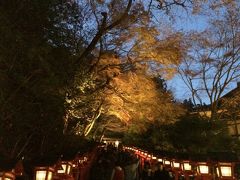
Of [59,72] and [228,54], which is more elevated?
[228,54]

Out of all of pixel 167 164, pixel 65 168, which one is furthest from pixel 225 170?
pixel 167 164

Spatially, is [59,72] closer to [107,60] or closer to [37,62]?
[37,62]

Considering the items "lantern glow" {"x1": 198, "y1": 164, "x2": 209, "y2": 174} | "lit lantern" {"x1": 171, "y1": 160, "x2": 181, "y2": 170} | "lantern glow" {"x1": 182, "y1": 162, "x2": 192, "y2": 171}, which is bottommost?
"lantern glow" {"x1": 198, "y1": 164, "x2": 209, "y2": 174}

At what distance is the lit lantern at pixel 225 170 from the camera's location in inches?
401

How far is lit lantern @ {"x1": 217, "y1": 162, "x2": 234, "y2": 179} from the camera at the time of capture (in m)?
10.2

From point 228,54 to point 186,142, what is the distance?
617 centimetres

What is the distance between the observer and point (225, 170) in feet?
33.8

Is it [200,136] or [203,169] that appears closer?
[203,169]

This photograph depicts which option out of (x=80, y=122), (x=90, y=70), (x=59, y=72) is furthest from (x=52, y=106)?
(x=80, y=122)

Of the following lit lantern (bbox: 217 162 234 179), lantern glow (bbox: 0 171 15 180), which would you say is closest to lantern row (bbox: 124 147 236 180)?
lit lantern (bbox: 217 162 234 179)

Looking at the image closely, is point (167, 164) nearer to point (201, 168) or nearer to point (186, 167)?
point (186, 167)

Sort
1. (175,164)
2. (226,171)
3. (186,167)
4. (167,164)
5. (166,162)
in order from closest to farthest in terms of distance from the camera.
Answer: (226,171), (186,167), (175,164), (167,164), (166,162)

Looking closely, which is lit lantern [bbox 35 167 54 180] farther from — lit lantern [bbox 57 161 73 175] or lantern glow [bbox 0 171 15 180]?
lit lantern [bbox 57 161 73 175]

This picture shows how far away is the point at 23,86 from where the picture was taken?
9.31m
